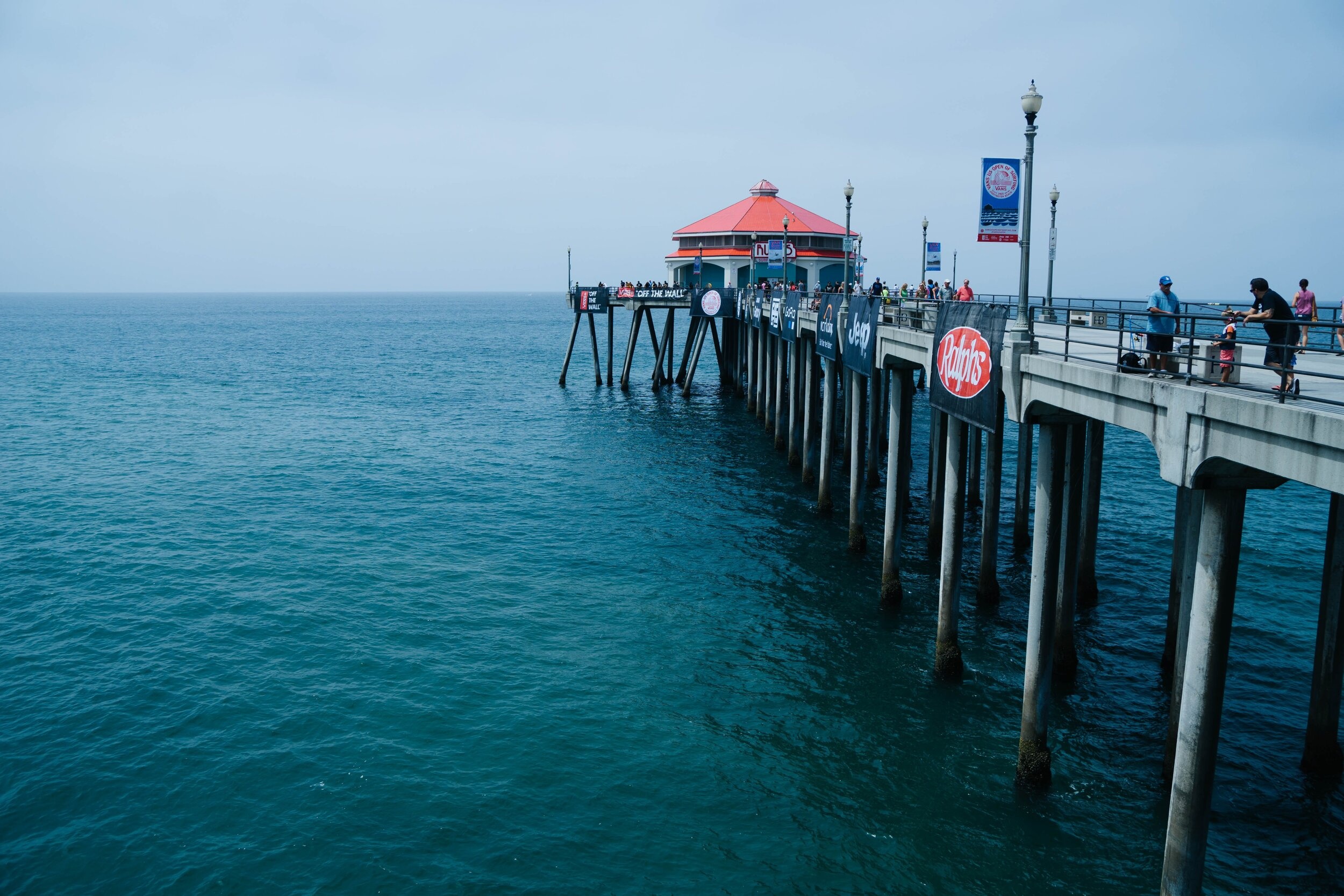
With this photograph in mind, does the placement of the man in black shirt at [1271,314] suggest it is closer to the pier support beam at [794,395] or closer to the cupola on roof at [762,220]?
the pier support beam at [794,395]

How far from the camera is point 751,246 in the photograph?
179ft

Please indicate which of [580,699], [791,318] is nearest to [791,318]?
[791,318]

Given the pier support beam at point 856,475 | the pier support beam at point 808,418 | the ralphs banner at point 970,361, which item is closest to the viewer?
the ralphs banner at point 970,361

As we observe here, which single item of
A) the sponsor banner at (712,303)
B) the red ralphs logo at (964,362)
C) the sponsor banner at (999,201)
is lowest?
the red ralphs logo at (964,362)

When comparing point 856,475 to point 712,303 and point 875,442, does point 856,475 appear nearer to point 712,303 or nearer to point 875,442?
point 875,442

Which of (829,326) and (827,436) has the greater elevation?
(829,326)

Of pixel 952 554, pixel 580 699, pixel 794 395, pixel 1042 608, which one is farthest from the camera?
pixel 794 395

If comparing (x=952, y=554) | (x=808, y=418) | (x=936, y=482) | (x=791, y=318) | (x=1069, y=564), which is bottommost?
(x=936, y=482)

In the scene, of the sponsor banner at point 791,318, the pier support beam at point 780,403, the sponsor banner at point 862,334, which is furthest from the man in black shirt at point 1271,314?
the pier support beam at point 780,403

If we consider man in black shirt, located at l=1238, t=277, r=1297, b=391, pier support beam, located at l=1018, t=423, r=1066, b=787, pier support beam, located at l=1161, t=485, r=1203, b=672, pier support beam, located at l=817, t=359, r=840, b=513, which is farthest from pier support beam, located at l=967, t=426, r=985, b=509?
man in black shirt, located at l=1238, t=277, r=1297, b=391

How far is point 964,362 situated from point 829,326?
35.4 feet

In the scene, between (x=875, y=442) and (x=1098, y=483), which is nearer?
(x=1098, y=483)

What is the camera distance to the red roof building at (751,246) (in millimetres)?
56344

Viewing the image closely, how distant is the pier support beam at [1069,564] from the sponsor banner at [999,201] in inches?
133
